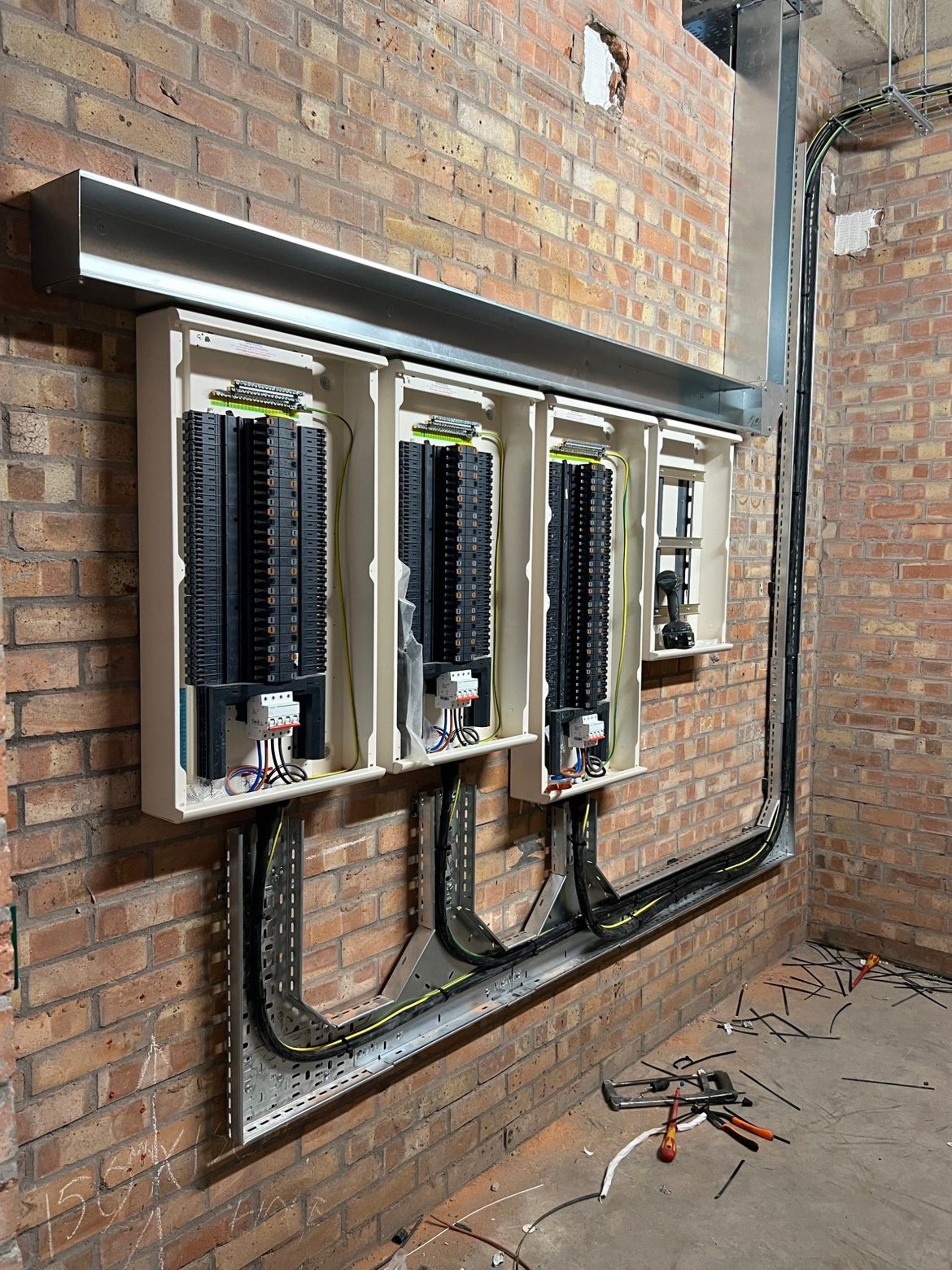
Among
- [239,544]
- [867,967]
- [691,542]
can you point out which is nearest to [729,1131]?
[867,967]

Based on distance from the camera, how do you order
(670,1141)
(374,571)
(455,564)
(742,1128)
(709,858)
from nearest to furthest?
(374,571)
(455,564)
(670,1141)
(742,1128)
(709,858)

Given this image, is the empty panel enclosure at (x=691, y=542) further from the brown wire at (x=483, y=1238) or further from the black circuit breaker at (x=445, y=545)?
the brown wire at (x=483, y=1238)

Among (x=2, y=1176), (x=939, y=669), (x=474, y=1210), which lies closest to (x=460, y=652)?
(x=2, y=1176)

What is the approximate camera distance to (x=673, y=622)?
2893 mm

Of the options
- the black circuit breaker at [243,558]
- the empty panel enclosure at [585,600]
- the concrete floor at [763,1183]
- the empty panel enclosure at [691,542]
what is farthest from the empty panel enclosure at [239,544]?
the concrete floor at [763,1183]

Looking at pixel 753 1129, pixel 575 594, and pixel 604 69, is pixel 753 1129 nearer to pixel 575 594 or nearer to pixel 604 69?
pixel 575 594

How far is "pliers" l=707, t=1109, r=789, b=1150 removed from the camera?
2.60m

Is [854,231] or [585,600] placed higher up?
[854,231]

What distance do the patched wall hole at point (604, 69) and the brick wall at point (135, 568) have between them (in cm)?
4

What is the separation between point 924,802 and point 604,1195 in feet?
7.00

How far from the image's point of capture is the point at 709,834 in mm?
3391

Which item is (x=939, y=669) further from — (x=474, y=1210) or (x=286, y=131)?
(x=286, y=131)

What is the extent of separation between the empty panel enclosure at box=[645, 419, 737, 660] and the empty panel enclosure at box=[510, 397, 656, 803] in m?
0.09

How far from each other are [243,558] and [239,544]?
2 centimetres
